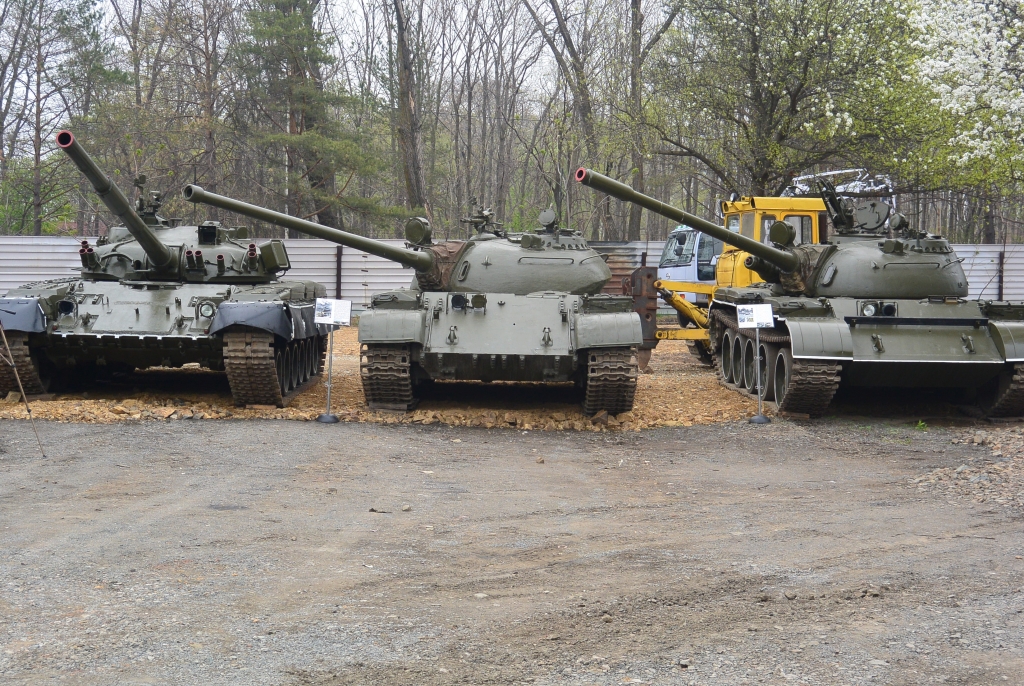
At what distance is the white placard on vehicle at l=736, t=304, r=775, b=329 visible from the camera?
1172cm

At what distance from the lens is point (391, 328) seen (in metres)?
11.1

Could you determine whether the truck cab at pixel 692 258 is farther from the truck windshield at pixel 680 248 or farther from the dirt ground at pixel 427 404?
the dirt ground at pixel 427 404

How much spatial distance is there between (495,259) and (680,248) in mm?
10638

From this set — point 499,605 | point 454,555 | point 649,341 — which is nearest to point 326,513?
point 454,555

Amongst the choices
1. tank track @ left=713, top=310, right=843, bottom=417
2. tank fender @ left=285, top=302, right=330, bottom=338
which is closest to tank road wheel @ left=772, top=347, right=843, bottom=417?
tank track @ left=713, top=310, right=843, bottom=417

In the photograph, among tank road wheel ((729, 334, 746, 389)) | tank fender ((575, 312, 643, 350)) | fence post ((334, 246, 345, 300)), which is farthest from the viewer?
fence post ((334, 246, 345, 300))

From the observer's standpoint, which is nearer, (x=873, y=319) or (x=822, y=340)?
(x=822, y=340)

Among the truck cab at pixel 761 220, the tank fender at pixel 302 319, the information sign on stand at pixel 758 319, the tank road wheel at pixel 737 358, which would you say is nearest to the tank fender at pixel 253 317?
the tank fender at pixel 302 319

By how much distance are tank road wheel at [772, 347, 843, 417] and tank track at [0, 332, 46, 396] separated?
8.21 metres

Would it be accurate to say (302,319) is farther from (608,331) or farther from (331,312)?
(608,331)

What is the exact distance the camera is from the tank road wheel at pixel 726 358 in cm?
1528

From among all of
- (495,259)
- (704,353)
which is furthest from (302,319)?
(704,353)

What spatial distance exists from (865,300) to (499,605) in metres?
8.23

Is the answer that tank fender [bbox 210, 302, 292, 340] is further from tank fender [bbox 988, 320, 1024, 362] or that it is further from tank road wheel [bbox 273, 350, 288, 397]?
tank fender [bbox 988, 320, 1024, 362]
